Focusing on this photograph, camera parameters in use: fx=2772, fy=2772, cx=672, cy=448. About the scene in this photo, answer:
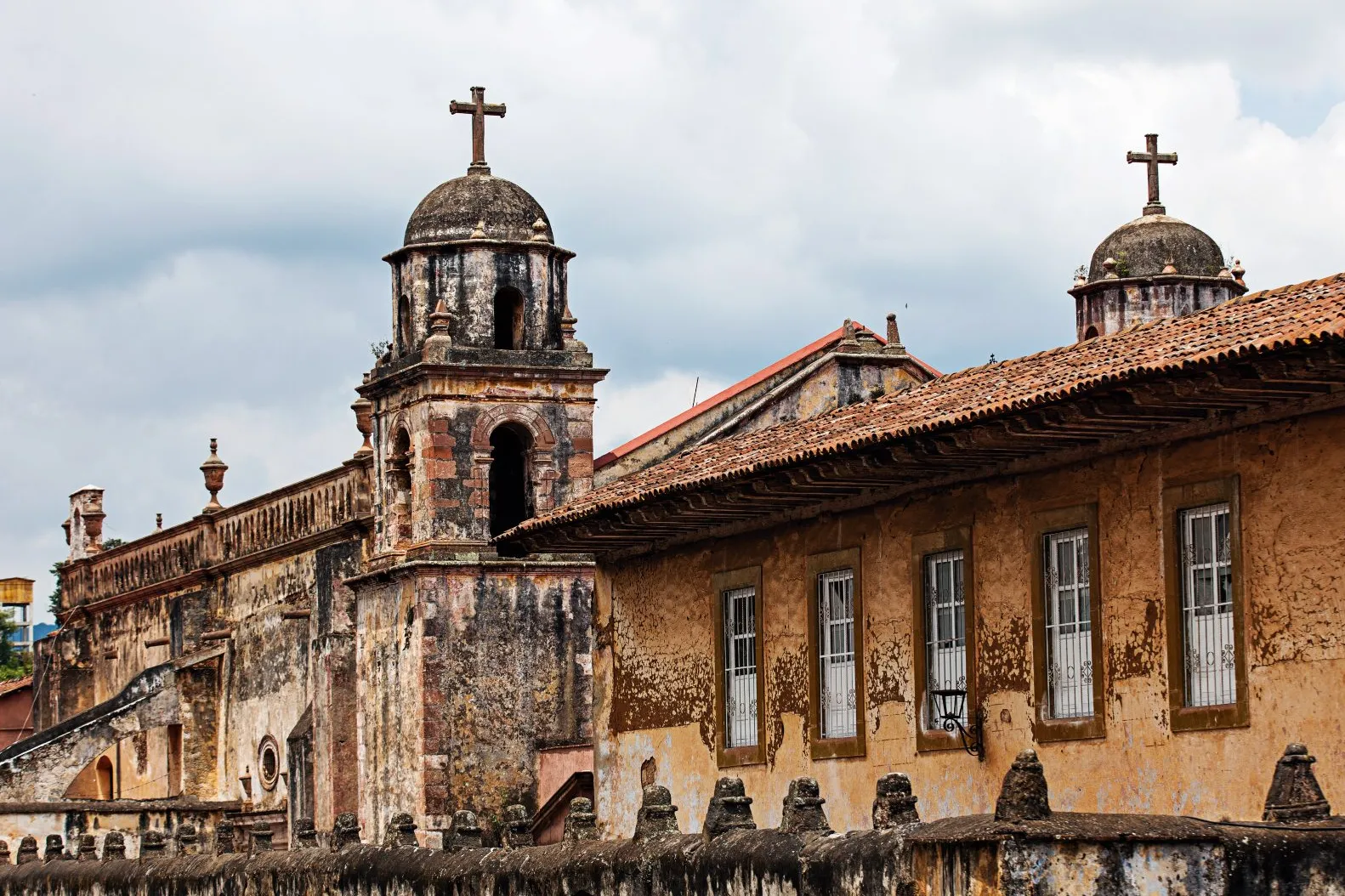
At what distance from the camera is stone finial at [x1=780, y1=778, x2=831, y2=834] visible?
49.8ft

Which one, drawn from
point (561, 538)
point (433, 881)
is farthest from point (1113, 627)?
point (561, 538)

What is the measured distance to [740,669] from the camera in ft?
73.7

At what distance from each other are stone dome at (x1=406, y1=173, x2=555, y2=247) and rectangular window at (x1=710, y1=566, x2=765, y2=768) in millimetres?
9640

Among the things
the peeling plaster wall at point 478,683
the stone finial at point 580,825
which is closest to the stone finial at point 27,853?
the peeling plaster wall at point 478,683

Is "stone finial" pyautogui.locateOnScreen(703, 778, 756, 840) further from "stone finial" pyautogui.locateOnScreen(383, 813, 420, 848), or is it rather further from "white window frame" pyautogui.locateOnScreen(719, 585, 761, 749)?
"white window frame" pyautogui.locateOnScreen(719, 585, 761, 749)

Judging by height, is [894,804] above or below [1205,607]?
below

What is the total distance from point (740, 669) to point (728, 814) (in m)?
6.26

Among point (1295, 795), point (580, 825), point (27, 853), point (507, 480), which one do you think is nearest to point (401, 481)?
point (507, 480)

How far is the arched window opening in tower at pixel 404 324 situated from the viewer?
31.6 metres

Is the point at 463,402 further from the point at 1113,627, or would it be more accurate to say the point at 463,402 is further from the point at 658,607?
the point at 1113,627

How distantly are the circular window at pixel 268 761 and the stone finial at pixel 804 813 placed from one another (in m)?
21.3

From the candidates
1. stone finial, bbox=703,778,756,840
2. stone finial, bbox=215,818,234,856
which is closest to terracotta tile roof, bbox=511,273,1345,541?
stone finial, bbox=703,778,756,840

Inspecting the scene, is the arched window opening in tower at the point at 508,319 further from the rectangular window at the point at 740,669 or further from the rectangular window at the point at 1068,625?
the rectangular window at the point at 1068,625

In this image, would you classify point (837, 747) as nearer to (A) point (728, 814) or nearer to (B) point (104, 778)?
(A) point (728, 814)
